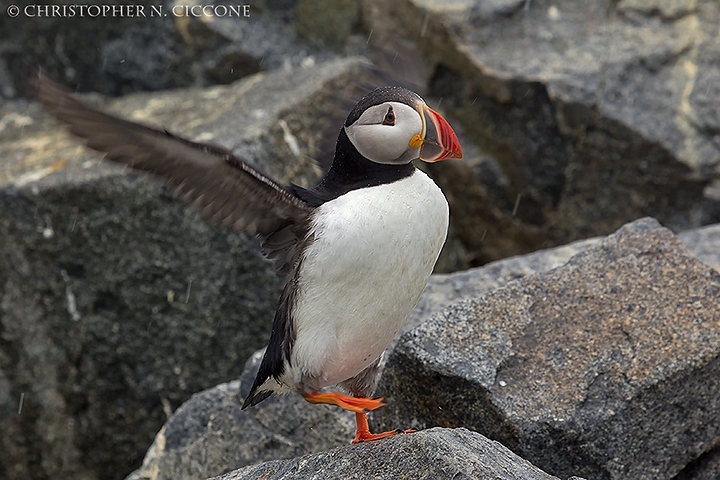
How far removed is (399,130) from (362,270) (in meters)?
0.45

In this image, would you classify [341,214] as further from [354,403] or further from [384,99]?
[354,403]

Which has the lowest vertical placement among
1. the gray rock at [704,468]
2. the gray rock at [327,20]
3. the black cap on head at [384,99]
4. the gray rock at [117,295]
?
the gray rock at [117,295]

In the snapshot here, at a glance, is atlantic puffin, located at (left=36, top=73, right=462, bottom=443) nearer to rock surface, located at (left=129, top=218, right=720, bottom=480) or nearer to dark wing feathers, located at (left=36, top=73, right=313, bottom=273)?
dark wing feathers, located at (left=36, top=73, right=313, bottom=273)

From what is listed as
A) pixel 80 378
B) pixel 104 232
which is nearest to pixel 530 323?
pixel 104 232

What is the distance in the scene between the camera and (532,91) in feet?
21.2

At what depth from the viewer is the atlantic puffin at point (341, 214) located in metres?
3.00

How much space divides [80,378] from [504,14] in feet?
12.2

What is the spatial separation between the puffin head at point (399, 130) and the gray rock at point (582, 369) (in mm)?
809

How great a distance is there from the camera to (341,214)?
3070 mm

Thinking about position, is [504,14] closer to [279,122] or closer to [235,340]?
[279,122]

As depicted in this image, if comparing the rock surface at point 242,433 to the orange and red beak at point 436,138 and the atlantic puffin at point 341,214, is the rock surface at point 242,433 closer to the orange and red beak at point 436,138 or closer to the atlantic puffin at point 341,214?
the atlantic puffin at point 341,214

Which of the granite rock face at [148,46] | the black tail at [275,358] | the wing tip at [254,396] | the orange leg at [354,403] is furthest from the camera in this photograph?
the granite rock face at [148,46]

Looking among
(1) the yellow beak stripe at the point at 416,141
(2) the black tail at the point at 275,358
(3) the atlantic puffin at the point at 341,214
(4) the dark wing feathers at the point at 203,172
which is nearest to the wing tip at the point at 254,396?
(2) the black tail at the point at 275,358

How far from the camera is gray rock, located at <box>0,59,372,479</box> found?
17.4 feet
